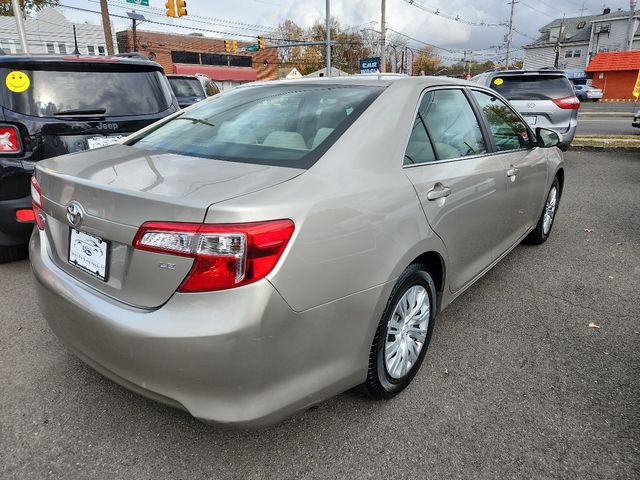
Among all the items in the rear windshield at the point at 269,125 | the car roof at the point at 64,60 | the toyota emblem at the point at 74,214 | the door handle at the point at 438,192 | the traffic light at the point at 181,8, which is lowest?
the door handle at the point at 438,192

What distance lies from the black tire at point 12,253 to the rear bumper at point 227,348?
2.72 meters

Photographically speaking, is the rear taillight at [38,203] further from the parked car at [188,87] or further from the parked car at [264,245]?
the parked car at [188,87]

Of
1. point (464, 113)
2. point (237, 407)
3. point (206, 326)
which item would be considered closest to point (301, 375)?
point (237, 407)

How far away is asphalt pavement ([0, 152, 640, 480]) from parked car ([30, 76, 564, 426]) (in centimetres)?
28

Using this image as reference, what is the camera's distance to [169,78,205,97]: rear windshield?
11703 millimetres

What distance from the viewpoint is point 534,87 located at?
9.10 metres

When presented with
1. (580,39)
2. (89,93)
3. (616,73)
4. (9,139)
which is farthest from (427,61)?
(9,139)

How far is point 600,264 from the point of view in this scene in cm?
435

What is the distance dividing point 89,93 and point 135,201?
284 centimetres

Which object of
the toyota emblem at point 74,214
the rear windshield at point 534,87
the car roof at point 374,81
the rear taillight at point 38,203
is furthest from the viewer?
the rear windshield at point 534,87

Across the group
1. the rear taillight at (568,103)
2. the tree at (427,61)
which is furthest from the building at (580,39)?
the rear taillight at (568,103)

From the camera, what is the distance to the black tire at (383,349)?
2.17 m

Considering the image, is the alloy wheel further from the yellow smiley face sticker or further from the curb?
the curb

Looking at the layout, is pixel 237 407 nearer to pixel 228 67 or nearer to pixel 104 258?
pixel 104 258
